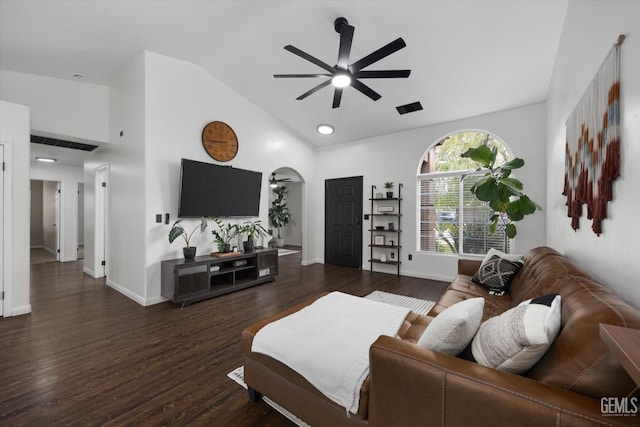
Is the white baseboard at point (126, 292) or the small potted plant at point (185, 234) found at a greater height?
the small potted plant at point (185, 234)

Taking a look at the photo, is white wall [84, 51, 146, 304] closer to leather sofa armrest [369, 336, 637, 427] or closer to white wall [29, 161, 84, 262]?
white wall [29, 161, 84, 262]

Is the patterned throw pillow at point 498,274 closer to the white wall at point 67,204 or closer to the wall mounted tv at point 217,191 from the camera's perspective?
the wall mounted tv at point 217,191

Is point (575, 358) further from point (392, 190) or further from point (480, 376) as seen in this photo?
point (392, 190)

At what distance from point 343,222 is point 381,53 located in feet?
13.5

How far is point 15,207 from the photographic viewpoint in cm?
312

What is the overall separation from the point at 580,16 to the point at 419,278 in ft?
13.3

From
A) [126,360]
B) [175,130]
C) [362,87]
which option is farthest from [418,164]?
[126,360]

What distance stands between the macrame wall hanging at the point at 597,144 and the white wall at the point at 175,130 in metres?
4.36

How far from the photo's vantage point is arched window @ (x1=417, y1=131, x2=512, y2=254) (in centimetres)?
457

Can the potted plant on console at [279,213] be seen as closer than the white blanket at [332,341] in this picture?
No

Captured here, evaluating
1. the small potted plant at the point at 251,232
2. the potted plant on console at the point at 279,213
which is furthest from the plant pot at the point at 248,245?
the potted plant on console at the point at 279,213

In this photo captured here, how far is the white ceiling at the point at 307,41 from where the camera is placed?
2709mm

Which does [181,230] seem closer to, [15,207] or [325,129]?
[15,207]

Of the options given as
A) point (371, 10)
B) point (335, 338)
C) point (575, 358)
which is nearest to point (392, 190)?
point (371, 10)
